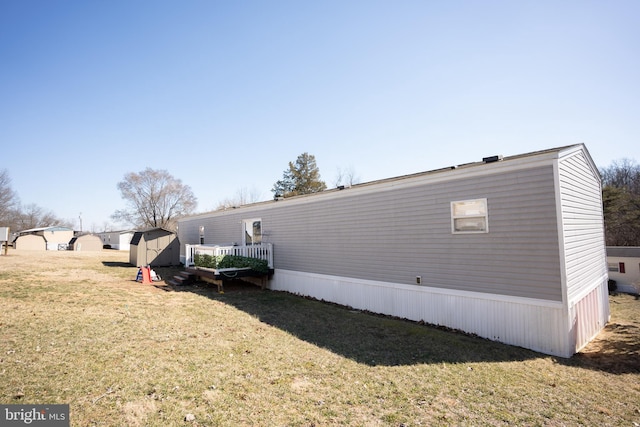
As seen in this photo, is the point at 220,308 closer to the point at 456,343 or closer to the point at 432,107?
the point at 456,343

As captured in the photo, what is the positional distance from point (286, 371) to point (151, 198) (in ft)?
160

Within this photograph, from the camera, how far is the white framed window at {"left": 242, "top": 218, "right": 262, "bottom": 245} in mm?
13836

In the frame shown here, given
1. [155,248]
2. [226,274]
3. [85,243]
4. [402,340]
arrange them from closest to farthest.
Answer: [402,340]
[226,274]
[155,248]
[85,243]

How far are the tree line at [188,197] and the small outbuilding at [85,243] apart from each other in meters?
8.00

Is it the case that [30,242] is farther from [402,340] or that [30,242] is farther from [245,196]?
[402,340]

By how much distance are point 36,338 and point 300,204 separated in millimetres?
→ 7944

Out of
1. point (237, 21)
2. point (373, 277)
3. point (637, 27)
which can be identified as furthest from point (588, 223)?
point (237, 21)

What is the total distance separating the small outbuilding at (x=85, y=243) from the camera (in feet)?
121

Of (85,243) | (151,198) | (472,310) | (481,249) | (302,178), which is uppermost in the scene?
(302,178)

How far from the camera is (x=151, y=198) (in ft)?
152

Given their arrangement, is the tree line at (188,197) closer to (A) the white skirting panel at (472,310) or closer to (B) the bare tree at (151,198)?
(B) the bare tree at (151,198)

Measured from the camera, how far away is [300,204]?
458 inches

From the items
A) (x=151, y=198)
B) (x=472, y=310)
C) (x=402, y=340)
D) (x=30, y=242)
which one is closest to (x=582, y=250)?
(x=472, y=310)

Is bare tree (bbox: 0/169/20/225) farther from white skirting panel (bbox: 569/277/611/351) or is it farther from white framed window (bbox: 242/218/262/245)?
white skirting panel (bbox: 569/277/611/351)
